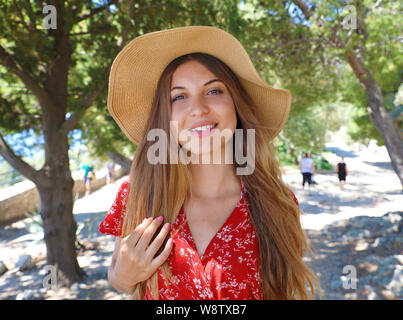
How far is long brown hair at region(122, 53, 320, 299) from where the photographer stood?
1445mm

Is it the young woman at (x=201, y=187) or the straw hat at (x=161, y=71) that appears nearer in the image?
the young woman at (x=201, y=187)

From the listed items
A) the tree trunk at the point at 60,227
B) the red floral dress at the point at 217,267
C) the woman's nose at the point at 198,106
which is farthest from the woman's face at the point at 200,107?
the tree trunk at the point at 60,227

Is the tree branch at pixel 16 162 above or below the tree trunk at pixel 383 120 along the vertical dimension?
below

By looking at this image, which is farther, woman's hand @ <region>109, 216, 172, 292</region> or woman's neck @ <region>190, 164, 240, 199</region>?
woman's neck @ <region>190, 164, 240, 199</region>

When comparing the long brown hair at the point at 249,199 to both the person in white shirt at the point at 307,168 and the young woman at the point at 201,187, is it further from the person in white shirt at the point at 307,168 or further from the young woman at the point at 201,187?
the person in white shirt at the point at 307,168

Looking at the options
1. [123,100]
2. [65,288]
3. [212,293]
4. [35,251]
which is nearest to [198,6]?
[123,100]

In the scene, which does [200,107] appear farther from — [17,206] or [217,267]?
[17,206]

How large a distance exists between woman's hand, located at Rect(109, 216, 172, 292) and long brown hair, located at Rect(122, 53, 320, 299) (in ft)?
0.17

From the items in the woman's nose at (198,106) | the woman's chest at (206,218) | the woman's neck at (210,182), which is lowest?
the woman's chest at (206,218)

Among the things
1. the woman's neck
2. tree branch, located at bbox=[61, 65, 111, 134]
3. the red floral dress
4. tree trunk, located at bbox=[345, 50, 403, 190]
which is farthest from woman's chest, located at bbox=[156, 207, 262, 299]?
tree trunk, located at bbox=[345, 50, 403, 190]

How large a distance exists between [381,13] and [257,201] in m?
4.13

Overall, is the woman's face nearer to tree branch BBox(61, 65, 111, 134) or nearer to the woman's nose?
A: the woman's nose

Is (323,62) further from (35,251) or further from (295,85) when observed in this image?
(35,251)

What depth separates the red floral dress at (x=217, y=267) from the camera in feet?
4.36
